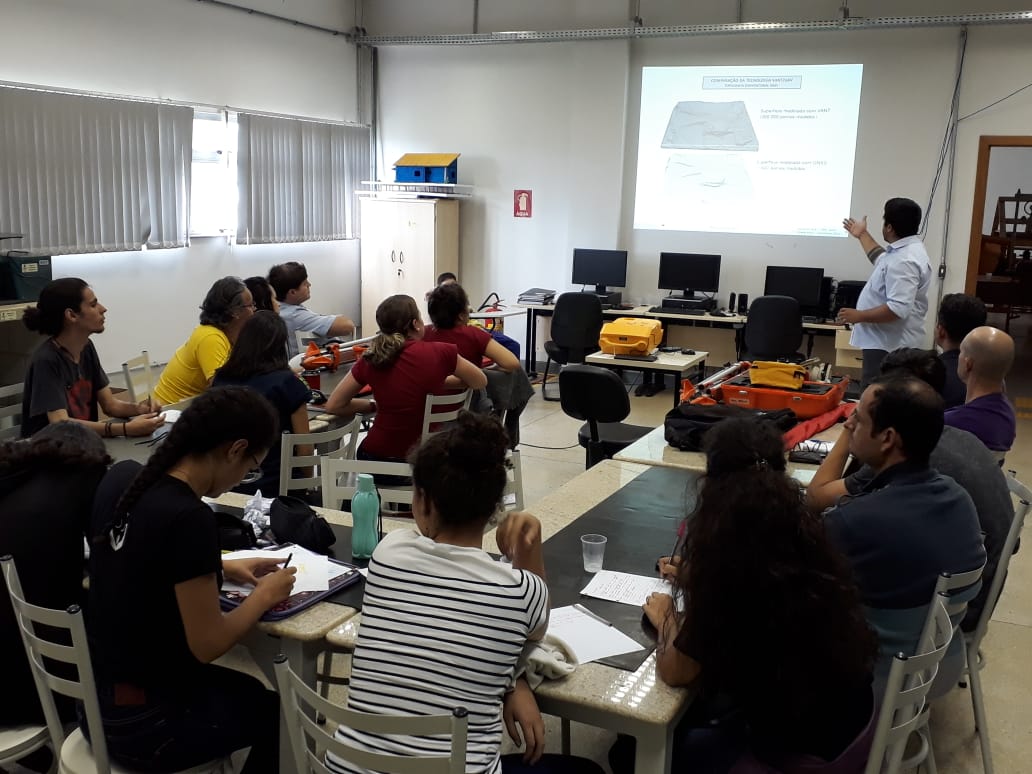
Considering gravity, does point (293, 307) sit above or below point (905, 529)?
above

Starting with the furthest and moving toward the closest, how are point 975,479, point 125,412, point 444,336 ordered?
point 444,336 < point 125,412 < point 975,479

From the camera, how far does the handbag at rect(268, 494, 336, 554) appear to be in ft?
8.21

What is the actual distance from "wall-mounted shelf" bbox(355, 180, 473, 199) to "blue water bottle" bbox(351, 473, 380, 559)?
6.73m

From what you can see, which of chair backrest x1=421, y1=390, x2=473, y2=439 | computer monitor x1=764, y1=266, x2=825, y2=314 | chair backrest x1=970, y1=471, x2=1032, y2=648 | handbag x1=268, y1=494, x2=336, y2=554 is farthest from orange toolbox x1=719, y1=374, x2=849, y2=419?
computer monitor x1=764, y1=266, x2=825, y2=314

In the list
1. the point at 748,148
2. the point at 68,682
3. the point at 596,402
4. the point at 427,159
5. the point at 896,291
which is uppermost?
the point at 748,148

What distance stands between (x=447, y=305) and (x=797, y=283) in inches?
171

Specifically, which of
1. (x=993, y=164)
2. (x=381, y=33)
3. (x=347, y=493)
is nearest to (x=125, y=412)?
(x=347, y=493)

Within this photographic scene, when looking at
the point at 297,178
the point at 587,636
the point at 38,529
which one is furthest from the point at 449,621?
the point at 297,178

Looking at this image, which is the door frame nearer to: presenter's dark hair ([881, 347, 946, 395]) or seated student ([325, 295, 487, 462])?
presenter's dark hair ([881, 347, 946, 395])

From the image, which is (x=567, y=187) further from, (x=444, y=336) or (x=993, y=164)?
(x=993, y=164)

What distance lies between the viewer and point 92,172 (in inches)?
255

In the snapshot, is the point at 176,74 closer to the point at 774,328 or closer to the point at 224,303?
the point at 224,303

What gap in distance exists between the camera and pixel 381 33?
9.31 meters

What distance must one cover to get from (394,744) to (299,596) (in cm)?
66
